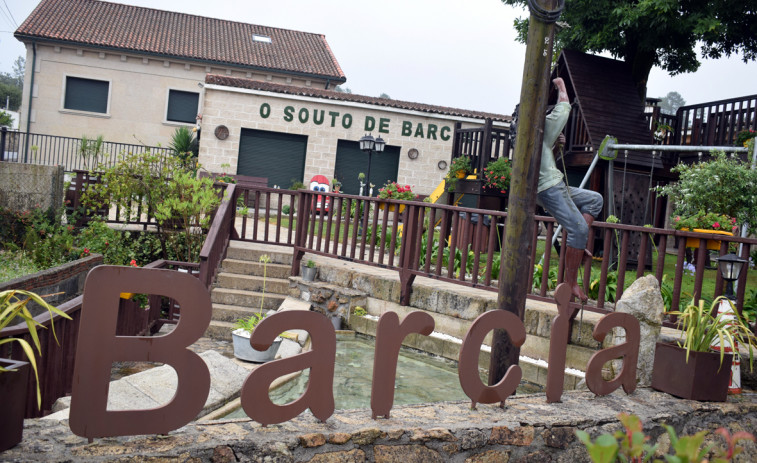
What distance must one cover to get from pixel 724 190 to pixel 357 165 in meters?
12.8

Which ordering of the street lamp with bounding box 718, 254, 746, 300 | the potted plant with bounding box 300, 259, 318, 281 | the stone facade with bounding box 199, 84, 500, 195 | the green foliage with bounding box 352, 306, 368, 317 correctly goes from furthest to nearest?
the stone facade with bounding box 199, 84, 500, 195, the potted plant with bounding box 300, 259, 318, 281, the green foliage with bounding box 352, 306, 368, 317, the street lamp with bounding box 718, 254, 746, 300

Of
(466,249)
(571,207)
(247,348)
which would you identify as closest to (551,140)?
(571,207)

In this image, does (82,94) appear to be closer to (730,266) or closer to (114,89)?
(114,89)

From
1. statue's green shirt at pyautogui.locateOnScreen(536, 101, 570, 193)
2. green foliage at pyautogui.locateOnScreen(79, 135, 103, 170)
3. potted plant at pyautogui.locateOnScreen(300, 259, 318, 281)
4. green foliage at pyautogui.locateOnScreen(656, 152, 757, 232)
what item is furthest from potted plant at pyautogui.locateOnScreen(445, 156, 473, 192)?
green foliage at pyautogui.locateOnScreen(79, 135, 103, 170)

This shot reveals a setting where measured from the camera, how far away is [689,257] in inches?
442

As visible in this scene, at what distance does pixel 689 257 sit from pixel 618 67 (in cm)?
408

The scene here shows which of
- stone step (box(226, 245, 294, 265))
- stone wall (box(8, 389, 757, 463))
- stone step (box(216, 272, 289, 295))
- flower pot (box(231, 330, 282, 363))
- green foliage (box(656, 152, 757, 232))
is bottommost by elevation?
flower pot (box(231, 330, 282, 363))

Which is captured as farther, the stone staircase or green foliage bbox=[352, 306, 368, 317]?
the stone staircase

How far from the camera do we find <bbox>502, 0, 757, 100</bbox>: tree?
1128 centimetres

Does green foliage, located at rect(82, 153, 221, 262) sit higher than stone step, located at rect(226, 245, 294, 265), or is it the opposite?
green foliage, located at rect(82, 153, 221, 262)

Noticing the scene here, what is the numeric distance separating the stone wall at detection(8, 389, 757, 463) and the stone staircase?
15.2 ft

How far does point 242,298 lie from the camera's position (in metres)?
8.02

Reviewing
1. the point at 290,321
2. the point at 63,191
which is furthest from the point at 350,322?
the point at 63,191

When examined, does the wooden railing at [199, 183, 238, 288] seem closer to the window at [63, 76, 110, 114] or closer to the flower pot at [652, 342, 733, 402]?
the flower pot at [652, 342, 733, 402]
